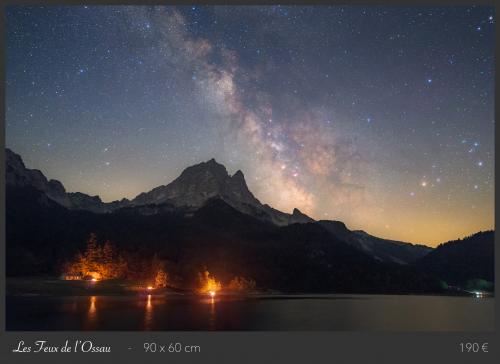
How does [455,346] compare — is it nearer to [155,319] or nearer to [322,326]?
[322,326]

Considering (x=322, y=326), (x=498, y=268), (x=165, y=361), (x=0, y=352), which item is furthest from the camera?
(x=322, y=326)

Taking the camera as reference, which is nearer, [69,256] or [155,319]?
[155,319]

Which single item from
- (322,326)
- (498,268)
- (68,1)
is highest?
(68,1)

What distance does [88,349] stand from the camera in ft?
119

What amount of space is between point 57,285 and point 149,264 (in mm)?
71156

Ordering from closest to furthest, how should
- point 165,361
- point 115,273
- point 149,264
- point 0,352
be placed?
point 165,361
point 0,352
point 115,273
point 149,264

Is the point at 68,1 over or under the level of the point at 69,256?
over

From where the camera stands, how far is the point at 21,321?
186 ft

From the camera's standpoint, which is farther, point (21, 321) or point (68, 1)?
point (21, 321)

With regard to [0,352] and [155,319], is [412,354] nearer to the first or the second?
[0,352]

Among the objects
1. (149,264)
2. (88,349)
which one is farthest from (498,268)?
(149,264)

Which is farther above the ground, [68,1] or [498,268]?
[68,1]

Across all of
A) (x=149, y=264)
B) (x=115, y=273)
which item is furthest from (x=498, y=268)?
(x=149, y=264)

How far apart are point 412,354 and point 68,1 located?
44.4 meters
